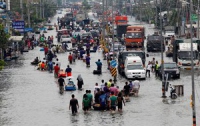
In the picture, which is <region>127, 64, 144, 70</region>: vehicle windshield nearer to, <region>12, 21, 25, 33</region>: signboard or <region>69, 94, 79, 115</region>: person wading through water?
<region>69, 94, 79, 115</region>: person wading through water

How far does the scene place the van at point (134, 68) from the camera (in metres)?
59.0

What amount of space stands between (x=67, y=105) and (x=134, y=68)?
15169 mm

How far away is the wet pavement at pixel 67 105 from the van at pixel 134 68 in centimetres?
67

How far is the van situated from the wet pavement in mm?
673

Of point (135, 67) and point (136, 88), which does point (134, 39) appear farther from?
point (136, 88)

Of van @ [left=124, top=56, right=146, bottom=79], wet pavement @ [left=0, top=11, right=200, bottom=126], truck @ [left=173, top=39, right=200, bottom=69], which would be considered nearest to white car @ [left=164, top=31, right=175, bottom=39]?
truck @ [left=173, top=39, right=200, bottom=69]

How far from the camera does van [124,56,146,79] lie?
194ft

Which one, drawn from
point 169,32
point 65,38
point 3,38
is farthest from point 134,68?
point 169,32

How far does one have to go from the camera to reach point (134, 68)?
59875 mm

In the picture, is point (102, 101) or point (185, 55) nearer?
point (102, 101)

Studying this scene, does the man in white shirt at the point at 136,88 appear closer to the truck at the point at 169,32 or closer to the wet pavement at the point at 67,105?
the wet pavement at the point at 67,105

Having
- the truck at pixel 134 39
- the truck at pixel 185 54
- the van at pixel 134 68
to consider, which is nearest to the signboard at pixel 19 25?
the truck at pixel 134 39

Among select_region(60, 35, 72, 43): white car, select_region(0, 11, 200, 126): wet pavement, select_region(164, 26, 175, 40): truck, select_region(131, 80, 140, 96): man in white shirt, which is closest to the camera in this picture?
select_region(0, 11, 200, 126): wet pavement

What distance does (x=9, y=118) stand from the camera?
41.2 m
